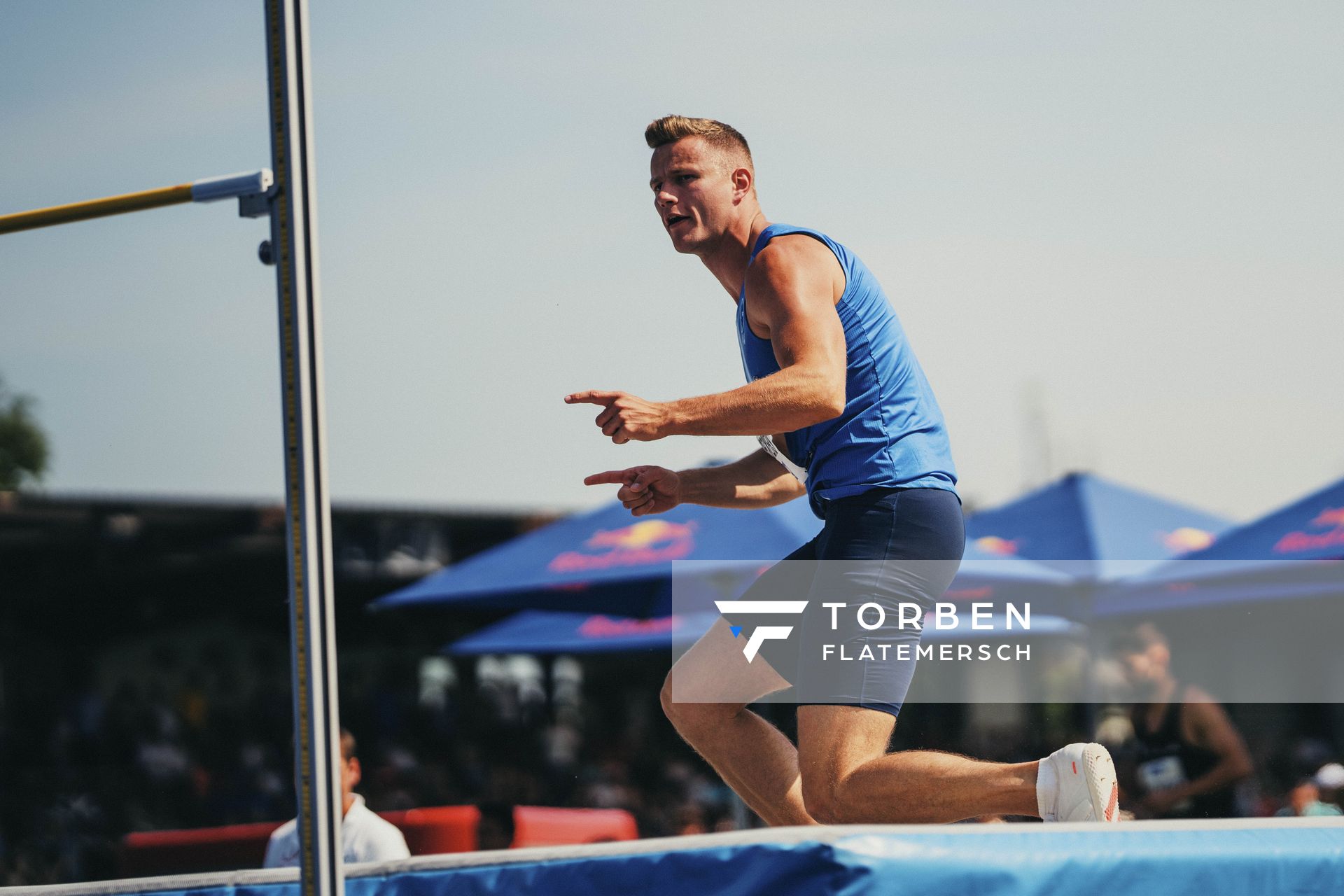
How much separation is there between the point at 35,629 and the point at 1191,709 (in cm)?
2015

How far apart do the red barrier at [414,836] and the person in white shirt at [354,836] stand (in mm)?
245

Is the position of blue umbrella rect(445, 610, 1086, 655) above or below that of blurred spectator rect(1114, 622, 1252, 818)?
above

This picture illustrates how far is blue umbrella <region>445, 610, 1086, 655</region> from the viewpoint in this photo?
8.16 metres

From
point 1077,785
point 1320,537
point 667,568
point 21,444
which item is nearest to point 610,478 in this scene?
point 1077,785

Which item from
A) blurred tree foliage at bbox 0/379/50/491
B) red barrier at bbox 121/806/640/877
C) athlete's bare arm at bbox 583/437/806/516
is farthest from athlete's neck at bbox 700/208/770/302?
blurred tree foliage at bbox 0/379/50/491

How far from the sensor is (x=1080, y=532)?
26.9ft

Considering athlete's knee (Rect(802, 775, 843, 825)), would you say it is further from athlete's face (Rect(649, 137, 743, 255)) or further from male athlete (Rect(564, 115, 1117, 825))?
athlete's face (Rect(649, 137, 743, 255))

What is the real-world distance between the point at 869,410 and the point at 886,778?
80 cm

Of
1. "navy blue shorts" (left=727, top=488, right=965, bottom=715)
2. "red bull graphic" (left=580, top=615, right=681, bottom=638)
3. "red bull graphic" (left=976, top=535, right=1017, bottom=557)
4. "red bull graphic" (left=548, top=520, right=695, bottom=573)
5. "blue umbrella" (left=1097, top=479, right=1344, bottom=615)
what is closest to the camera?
"navy blue shorts" (left=727, top=488, right=965, bottom=715)

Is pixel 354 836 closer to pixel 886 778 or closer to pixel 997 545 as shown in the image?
pixel 886 778

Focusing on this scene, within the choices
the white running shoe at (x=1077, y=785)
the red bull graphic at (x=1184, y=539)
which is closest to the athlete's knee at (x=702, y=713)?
the white running shoe at (x=1077, y=785)

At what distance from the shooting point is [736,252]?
3025 mm

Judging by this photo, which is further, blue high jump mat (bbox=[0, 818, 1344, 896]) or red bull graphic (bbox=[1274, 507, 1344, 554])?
red bull graphic (bbox=[1274, 507, 1344, 554])

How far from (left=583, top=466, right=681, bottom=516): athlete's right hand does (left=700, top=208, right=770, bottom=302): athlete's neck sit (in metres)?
0.50
